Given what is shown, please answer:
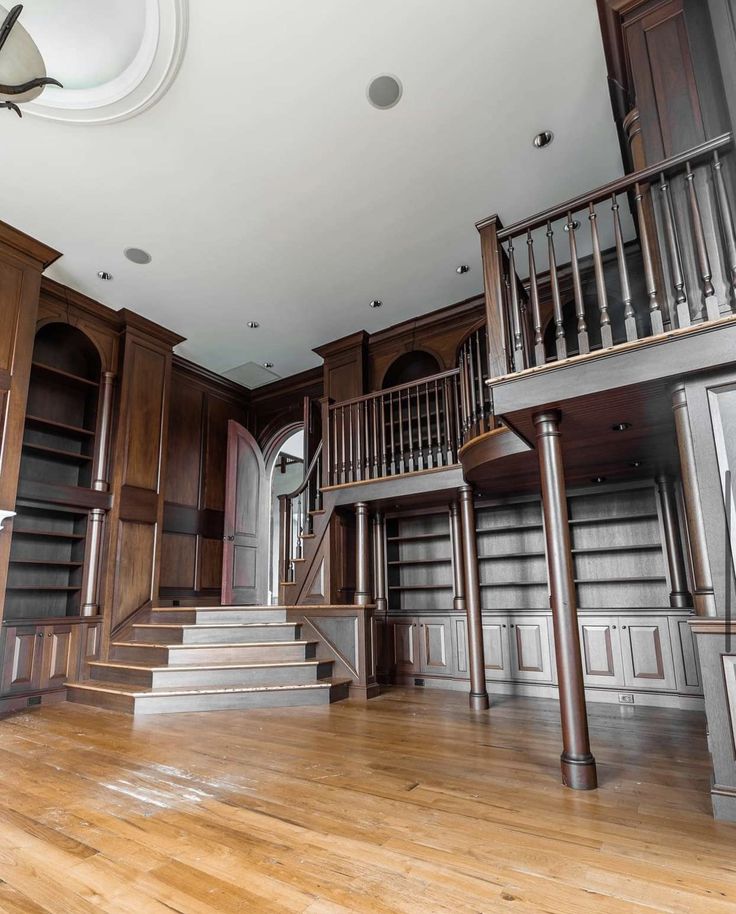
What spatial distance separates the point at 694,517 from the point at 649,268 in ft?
3.92

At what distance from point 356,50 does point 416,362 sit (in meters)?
3.82

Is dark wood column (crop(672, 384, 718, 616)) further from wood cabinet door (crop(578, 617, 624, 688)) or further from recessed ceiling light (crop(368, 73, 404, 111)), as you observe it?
recessed ceiling light (crop(368, 73, 404, 111))

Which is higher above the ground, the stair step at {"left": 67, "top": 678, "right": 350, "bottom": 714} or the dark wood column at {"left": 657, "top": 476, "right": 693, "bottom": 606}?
the dark wood column at {"left": 657, "top": 476, "right": 693, "bottom": 606}

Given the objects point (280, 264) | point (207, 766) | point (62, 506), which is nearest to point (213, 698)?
point (207, 766)

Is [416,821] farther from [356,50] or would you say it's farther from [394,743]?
[356,50]

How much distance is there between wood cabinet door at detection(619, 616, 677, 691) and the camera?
14.3ft

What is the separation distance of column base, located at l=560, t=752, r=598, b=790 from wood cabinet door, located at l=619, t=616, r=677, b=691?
2.26m

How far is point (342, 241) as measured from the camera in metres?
5.09

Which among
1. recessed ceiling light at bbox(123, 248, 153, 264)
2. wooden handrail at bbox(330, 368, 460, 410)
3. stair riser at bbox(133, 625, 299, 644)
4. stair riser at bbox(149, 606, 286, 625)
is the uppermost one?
recessed ceiling light at bbox(123, 248, 153, 264)

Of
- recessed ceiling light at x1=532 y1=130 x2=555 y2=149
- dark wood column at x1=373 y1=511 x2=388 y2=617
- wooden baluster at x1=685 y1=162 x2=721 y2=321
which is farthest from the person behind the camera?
dark wood column at x1=373 y1=511 x2=388 y2=617

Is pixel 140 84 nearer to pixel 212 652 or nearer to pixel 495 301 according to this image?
pixel 495 301

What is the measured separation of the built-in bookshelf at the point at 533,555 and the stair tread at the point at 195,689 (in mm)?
1472

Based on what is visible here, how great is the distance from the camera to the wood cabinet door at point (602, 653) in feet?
15.0

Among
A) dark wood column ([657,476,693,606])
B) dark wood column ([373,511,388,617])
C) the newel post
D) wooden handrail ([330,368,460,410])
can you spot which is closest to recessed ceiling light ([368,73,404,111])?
the newel post
